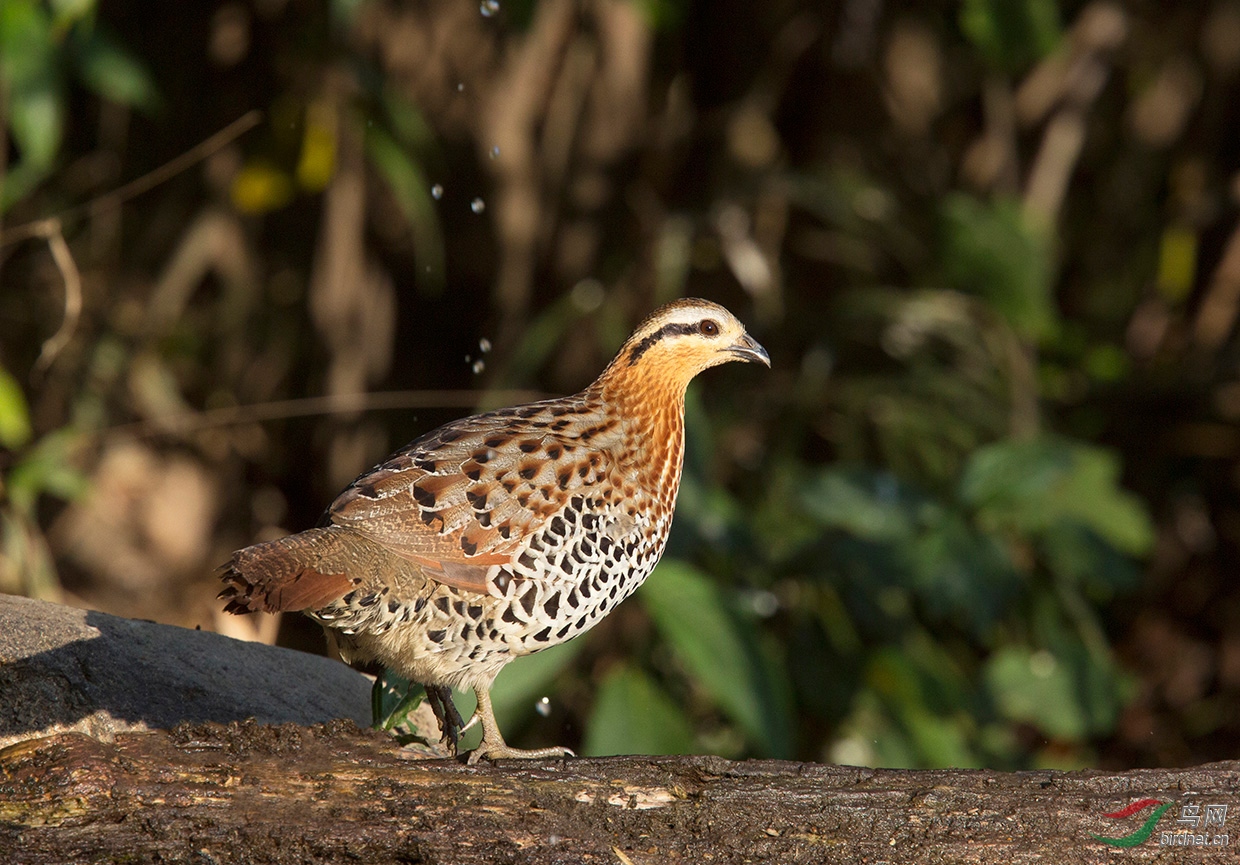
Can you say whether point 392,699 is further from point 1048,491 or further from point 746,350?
point 1048,491

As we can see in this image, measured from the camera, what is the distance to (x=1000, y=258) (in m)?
7.13

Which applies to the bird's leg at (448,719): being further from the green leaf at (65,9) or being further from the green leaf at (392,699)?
the green leaf at (65,9)

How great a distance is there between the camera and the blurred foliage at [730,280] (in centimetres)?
695

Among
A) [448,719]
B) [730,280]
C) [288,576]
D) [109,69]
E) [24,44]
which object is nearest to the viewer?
[288,576]

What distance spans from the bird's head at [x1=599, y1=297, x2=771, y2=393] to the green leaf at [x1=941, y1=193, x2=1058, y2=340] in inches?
125

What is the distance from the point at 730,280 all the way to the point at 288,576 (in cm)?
506

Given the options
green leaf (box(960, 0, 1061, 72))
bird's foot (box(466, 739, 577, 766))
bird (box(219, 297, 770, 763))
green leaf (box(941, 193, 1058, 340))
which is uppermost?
green leaf (box(960, 0, 1061, 72))

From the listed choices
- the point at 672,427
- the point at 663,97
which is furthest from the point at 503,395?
the point at 663,97

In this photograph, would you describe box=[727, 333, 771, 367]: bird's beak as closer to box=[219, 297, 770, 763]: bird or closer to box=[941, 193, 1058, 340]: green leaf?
box=[219, 297, 770, 763]: bird

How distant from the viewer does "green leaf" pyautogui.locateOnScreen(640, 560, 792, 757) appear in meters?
4.96

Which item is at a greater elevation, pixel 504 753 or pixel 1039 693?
pixel 1039 693

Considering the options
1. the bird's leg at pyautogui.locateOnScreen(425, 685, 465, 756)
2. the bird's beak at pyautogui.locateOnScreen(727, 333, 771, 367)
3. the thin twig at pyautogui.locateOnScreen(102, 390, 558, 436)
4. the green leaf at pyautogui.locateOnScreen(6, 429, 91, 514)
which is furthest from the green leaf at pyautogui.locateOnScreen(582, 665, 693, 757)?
the green leaf at pyautogui.locateOnScreen(6, 429, 91, 514)

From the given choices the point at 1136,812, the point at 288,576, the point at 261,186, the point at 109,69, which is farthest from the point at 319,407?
the point at 1136,812

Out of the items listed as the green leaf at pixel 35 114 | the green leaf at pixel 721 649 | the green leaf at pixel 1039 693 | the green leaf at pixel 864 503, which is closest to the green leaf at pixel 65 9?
the green leaf at pixel 35 114
